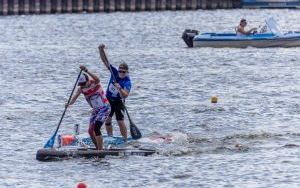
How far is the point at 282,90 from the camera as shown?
4469 centimetres

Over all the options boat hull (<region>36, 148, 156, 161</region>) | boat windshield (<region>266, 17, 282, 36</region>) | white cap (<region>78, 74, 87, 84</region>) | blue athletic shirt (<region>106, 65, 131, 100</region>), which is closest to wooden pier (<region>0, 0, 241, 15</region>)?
boat windshield (<region>266, 17, 282, 36</region>)

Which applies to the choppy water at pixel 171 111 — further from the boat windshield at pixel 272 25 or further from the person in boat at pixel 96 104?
the boat windshield at pixel 272 25

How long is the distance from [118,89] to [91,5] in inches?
3301

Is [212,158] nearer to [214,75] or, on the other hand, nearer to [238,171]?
[238,171]

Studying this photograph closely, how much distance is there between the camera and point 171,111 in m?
38.2

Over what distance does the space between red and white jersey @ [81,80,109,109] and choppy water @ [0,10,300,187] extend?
4.09 ft

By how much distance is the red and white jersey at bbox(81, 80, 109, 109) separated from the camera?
2834 centimetres

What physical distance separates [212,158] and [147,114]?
8.64 metres

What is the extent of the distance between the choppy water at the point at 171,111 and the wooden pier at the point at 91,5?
1059 inches

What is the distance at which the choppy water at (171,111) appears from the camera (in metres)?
27.2

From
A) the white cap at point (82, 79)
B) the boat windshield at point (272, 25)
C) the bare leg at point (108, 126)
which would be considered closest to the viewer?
the white cap at point (82, 79)

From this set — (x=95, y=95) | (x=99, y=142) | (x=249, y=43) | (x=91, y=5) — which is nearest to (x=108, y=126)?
(x=99, y=142)

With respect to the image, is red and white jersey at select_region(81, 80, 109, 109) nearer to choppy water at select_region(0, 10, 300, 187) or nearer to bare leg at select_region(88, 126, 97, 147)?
bare leg at select_region(88, 126, 97, 147)

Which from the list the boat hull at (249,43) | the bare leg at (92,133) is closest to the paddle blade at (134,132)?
the bare leg at (92,133)
